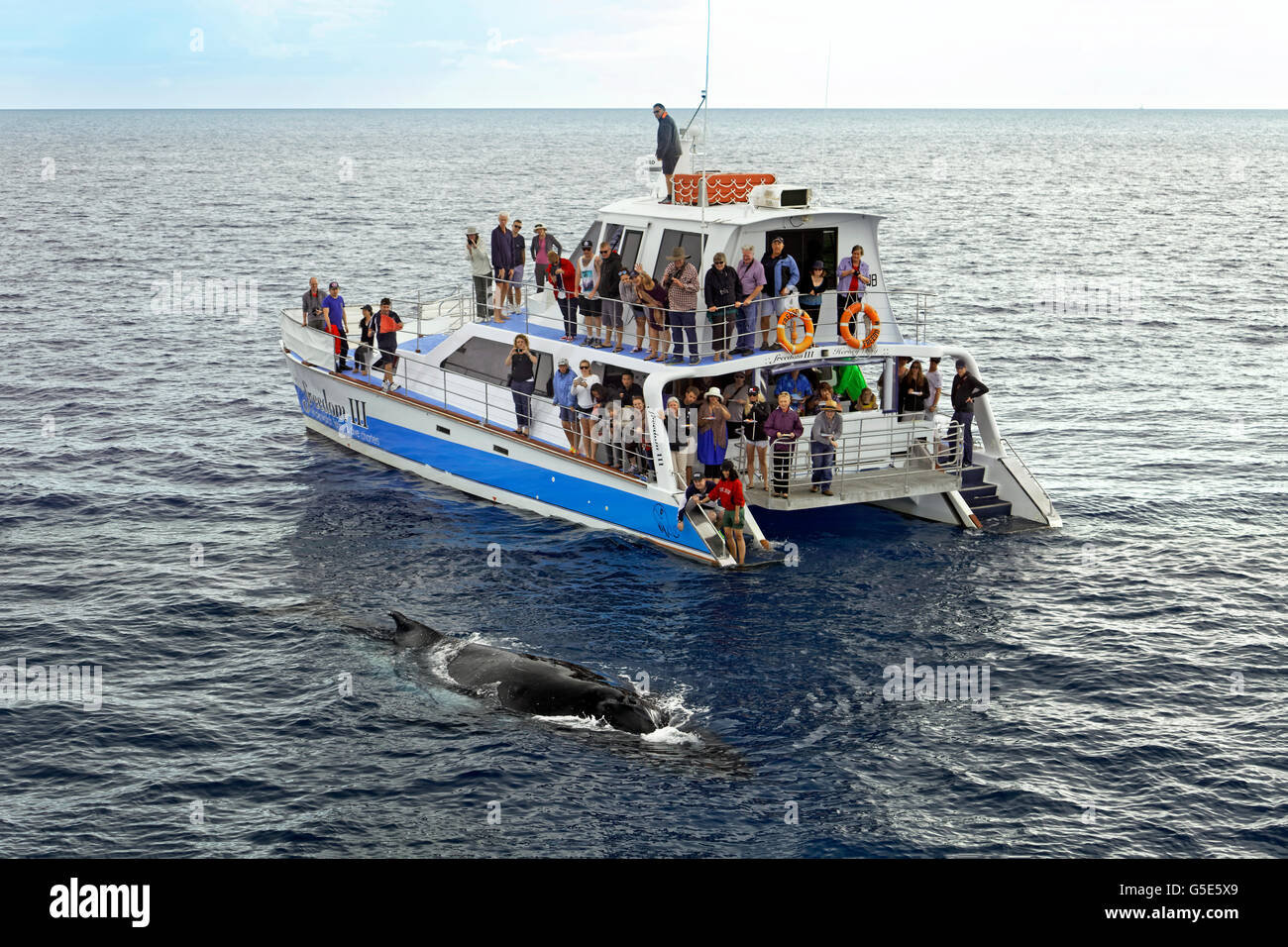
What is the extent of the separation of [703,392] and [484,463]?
17.0ft

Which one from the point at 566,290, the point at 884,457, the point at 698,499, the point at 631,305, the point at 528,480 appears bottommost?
the point at 528,480

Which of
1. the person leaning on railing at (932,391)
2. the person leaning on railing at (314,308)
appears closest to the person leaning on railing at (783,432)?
the person leaning on railing at (932,391)

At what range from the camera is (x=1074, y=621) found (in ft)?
74.6

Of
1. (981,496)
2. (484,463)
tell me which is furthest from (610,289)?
(981,496)

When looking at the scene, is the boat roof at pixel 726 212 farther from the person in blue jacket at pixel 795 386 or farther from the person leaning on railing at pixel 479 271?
the person leaning on railing at pixel 479 271

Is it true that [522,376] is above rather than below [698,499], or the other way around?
above

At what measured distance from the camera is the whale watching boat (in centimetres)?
2562

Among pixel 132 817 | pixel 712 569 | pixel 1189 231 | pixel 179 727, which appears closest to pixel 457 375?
Answer: pixel 712 569

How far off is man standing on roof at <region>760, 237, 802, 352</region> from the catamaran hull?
4008mm

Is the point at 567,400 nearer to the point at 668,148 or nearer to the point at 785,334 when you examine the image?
the point at 785,334

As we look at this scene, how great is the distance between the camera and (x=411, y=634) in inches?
846
